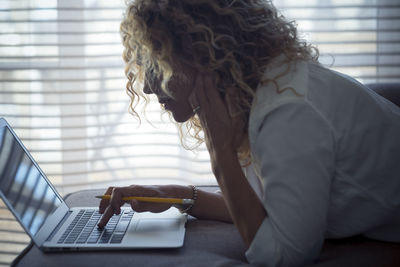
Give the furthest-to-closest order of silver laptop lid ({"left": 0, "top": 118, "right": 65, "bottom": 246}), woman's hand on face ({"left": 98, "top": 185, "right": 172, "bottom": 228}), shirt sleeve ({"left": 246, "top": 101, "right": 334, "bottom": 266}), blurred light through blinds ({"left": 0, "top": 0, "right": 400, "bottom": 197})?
1. blurred light through blinds ({"left": 0, "top": 0, "right": 400, "bottom": 197})
2. woman's hand on face ({"left": 98, "top": 185, "right": 172, "bottom": 228})
3. silver laptop lid ({"left": 0, "top": 118, "right": 65, "bottom": 246})
4. shirt sleeve ({"left": 246, "top": 101, "right": 334, "bottom": 266})

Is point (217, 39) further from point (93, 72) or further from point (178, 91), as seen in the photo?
point (93, 72)

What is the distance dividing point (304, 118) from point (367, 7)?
1.37 metres

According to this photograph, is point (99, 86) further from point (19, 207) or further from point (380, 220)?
point (380, 220)

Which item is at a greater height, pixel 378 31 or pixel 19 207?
pixel 378 31

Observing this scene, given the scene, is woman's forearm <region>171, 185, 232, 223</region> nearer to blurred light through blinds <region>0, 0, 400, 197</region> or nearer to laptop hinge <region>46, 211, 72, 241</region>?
laptop hinge <region>46, 211, 72, 241</region>

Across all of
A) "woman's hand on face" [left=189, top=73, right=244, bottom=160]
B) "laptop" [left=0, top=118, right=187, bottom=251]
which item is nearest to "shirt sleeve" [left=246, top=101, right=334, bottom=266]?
"woman's hand on face" [left=189, top=73, right=244, bottom=160]

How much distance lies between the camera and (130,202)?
0.94 m

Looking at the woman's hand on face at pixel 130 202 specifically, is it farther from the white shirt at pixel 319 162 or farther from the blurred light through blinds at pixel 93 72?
the blurred light through blinds at pixel 93 72

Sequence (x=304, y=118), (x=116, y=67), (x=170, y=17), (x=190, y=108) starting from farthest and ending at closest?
(x=116, y=67) < (x=190, y=108) < (x=170, y=17) < (x=304, y=118)

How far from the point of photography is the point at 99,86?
1.83 meters

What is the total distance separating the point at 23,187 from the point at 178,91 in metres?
0.42

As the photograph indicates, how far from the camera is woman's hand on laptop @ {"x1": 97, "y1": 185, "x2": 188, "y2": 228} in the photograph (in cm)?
92

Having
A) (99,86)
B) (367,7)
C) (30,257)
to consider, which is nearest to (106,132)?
(99,86)

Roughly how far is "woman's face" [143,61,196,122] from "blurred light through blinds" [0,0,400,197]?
882 mm
